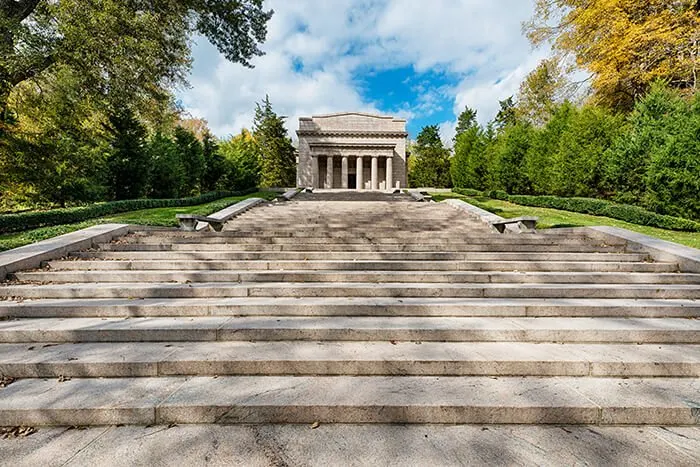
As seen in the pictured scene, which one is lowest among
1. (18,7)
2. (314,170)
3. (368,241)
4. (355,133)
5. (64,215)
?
(368,241)

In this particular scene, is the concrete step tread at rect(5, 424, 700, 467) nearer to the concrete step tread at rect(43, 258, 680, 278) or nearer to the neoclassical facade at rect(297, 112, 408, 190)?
the concrete step tread at rect(43, 258, 680, 278)

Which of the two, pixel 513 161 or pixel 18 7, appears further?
pixel 513 161

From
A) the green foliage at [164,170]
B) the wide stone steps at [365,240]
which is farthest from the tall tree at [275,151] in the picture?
the wide stone steps at [365,240]

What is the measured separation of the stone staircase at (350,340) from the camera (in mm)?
2725

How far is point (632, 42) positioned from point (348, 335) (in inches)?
827

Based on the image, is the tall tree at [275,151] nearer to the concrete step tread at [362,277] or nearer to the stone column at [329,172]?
the stone column at [329,172]

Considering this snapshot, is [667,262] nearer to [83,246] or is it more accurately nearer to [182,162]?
[83,246]

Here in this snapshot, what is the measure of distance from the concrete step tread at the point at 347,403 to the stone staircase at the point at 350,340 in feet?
0.05

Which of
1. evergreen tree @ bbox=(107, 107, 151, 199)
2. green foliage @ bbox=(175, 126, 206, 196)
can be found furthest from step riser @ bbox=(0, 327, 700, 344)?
green foliage @ bbox=(175, 126, 206, 196)

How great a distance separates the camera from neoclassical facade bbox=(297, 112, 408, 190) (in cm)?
3950

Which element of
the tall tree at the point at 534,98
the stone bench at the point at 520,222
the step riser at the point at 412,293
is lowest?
the step riser at the point at 412,293

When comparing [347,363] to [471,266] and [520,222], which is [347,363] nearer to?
[471,266]

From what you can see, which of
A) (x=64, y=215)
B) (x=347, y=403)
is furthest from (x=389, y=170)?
(x=347, y=403)

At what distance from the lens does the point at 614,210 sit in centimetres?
1190
